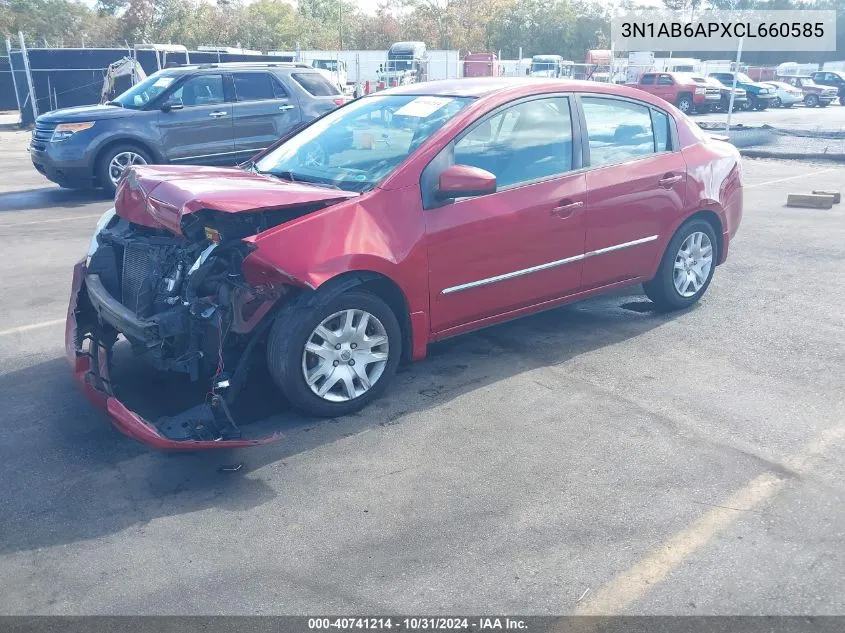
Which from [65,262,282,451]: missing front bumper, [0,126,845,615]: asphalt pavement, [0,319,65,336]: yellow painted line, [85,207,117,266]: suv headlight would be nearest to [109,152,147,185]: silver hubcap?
[0,319,65,336]: yellow painted line

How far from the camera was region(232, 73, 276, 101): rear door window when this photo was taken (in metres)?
12.4

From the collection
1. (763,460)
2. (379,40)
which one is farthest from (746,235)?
(379,40)

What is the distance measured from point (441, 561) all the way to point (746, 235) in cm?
722

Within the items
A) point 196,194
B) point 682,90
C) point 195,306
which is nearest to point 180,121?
point 196,194

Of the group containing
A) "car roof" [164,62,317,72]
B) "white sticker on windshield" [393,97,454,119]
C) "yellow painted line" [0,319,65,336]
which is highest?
"car roof" [164,62,317,72]

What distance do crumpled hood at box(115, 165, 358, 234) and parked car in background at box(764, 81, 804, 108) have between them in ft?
118

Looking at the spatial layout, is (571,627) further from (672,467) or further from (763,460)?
(763,460)

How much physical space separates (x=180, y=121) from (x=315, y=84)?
2.35 meters

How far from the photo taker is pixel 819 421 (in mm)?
4426

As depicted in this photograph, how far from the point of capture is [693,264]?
6.27 meters

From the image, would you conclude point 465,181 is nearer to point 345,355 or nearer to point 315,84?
point 345,355

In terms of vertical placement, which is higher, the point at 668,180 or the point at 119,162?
the point at 668,180

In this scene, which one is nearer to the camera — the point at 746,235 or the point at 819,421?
the point at 819,421

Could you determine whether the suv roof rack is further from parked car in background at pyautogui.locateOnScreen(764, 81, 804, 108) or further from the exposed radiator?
parked car in background at pyautogui.locateOnScreen(764, 81, 804, 108)
